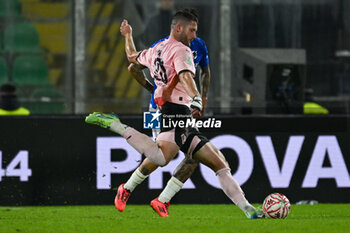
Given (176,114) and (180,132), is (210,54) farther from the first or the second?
(180,132)

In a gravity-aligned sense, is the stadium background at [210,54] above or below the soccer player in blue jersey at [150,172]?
above

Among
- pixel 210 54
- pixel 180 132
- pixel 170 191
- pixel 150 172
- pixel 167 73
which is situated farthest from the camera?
pixel 210 54

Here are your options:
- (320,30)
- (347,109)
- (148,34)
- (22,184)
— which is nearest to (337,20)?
(320,30)

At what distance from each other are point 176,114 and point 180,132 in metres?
0.23

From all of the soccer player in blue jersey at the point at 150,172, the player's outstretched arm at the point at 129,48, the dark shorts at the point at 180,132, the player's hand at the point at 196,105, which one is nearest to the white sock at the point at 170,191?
the soccer player in blue jersey at the point at 150,172

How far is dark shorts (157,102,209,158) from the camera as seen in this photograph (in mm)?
9570

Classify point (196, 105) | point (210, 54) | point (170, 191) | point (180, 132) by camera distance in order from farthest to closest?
point (210, 54) < point (170, 191) < point (180, 132) < point (196, 105)

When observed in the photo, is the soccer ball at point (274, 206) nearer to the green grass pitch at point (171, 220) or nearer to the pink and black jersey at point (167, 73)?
the green grass pitch at point (171, 220)

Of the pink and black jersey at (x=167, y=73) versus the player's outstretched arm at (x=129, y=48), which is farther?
the player's outstretched arm at (x=129, y=48)

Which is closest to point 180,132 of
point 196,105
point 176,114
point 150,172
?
point 176,114

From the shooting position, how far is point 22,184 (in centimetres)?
1265

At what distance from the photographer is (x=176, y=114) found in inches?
384

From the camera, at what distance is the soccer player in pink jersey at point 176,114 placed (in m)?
9.44

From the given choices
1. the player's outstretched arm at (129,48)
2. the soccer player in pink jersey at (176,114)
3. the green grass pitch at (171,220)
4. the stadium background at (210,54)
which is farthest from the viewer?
the stadium background at (210,54)
